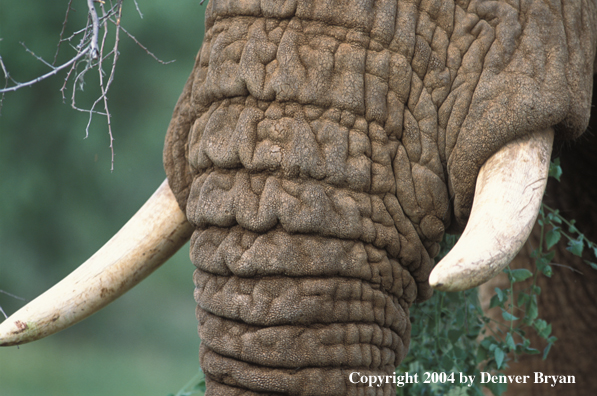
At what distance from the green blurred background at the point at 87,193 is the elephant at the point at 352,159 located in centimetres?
351

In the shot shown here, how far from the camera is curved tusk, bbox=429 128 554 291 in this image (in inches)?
40.1

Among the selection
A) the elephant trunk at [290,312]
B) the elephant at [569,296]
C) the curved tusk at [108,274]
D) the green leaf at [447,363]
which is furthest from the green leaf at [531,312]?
the curved tusk at [108,274]

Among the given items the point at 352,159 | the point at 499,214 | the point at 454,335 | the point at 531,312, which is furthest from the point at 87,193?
the point at 499,214

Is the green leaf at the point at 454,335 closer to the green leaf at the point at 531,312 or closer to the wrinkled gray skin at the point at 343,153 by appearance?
the green leaf at the point at 531,312

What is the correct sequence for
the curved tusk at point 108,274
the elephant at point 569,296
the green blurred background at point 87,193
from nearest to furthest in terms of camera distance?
the curved tusk at point 108,274, the elephant at point 569,296, the green blurred background at point 87,193

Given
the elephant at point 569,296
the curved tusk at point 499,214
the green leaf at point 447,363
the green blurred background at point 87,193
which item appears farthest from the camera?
the green blurred background at point 87,193

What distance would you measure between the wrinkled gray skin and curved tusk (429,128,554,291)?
4 cm

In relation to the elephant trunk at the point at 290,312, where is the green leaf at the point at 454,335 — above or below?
below

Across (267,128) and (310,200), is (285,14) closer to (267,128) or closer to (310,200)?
(267,128)

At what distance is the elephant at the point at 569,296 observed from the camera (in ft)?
7.35

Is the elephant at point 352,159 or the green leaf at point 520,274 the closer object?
the elephant at point 352,159

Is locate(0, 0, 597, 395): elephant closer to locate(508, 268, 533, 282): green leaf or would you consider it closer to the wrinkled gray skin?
the wrinkled gray skin

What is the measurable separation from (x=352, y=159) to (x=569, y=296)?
4.97 ft

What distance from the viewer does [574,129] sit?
1.29m
